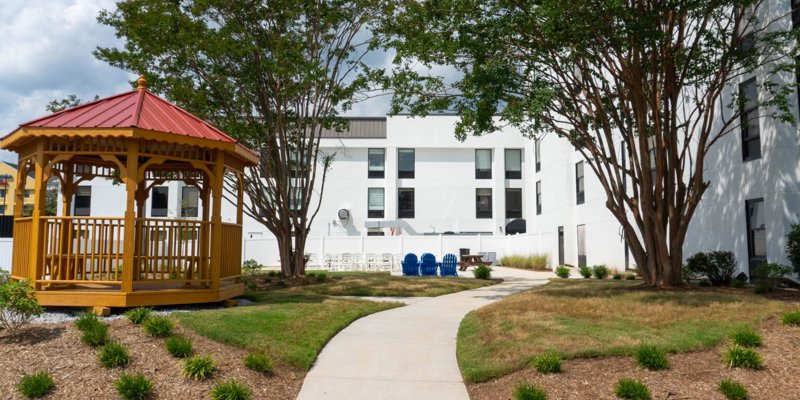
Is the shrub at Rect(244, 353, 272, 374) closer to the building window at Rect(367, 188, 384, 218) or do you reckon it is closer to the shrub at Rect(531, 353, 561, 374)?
the shrub at Rect(531, 353, 561, 374)

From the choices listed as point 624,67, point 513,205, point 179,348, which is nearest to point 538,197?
point 513,205

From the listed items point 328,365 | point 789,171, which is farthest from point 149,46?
point 789,171

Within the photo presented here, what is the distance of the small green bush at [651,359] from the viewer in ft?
25.0

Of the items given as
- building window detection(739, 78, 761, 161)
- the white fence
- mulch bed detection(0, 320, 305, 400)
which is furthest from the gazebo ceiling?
the white fence

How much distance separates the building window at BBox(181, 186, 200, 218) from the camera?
45344 mm

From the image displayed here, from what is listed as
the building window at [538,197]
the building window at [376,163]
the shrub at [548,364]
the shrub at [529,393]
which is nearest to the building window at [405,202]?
the building window at [376,163]

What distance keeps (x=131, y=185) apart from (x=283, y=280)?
1009cm

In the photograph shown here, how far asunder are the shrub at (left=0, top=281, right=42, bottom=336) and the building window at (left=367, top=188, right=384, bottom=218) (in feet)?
117

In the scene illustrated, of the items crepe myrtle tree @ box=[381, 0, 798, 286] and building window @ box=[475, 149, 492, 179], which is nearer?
crepe myrtle tree @ box=[381, 0, 798, 286]

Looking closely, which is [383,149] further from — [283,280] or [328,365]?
[328,365]

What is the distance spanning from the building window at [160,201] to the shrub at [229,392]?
41.8 meters

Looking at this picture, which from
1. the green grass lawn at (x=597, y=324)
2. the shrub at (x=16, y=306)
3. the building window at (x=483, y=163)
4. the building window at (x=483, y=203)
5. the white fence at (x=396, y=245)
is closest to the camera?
the shrub at (x=16, y=306)

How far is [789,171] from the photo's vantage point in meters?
15.3

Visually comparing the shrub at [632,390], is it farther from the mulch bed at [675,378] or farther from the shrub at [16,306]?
the shrub at [16,306]
